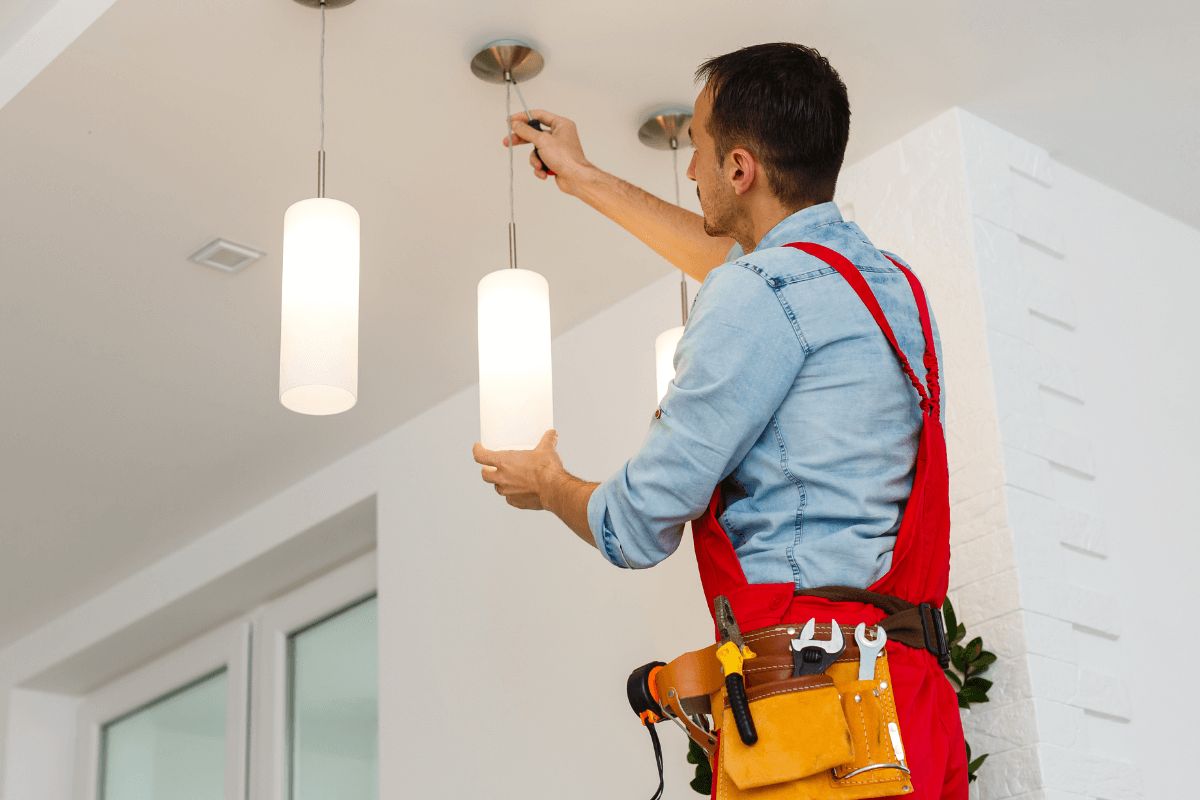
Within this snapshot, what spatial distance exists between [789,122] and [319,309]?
0.76m

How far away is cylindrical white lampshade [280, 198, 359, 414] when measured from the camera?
2.04 meters

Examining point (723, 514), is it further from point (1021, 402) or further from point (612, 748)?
point (612, 748)

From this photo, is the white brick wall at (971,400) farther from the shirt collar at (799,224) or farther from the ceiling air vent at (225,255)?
the ceiling air vent at (225,255)

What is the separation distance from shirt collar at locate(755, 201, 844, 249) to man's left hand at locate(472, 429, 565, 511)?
31 centimetres

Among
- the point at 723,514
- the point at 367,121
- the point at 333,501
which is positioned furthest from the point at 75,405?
the point at 723,514

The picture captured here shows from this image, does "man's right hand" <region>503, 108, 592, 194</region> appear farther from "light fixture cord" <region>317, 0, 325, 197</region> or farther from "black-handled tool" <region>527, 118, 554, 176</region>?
"light fixture cord" <region>317, 0, 325, 197</region>

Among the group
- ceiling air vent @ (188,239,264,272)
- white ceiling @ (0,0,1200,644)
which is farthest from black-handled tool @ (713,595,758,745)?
ceiling air vent @ (188,239,264,272)

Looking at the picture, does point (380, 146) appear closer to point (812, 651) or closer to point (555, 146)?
point (555, 146)

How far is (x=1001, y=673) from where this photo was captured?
2271mm

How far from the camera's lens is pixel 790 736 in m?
1.35

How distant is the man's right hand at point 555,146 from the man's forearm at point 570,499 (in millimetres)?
843

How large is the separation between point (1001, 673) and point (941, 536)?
0.86m

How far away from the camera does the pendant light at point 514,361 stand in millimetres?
2115

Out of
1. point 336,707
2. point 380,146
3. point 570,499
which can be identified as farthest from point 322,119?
point 336,707
